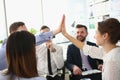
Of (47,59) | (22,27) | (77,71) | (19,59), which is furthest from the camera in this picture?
(47,59)

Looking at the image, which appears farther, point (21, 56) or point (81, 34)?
point (81, 34)

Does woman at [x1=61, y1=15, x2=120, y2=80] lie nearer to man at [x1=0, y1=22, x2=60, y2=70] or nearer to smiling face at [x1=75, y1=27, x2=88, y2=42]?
man at [x1=0, y1=22, x2=60, y2=70]

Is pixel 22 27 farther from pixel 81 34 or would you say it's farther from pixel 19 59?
pixel 19 59

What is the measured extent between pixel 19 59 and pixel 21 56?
0.07ft

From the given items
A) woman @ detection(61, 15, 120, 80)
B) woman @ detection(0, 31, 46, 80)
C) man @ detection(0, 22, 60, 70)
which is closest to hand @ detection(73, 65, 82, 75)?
man @ detection(0, 22, 60, 70)

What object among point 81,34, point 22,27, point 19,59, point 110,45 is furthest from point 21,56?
point 81,34

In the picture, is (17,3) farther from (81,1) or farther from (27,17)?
(81,1)

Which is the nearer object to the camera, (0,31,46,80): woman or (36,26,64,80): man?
(0,31,46,80): woman

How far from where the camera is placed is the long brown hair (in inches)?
45.4

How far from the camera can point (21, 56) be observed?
116cm

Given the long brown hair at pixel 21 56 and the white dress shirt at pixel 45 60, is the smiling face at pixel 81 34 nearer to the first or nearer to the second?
the white dress shirt at pixel 45 60

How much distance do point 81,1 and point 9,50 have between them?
3.57 meters

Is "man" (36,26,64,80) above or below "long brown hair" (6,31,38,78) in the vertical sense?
below

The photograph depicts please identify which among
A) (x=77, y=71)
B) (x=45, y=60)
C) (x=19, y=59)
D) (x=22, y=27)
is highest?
(x=22, y=27)
